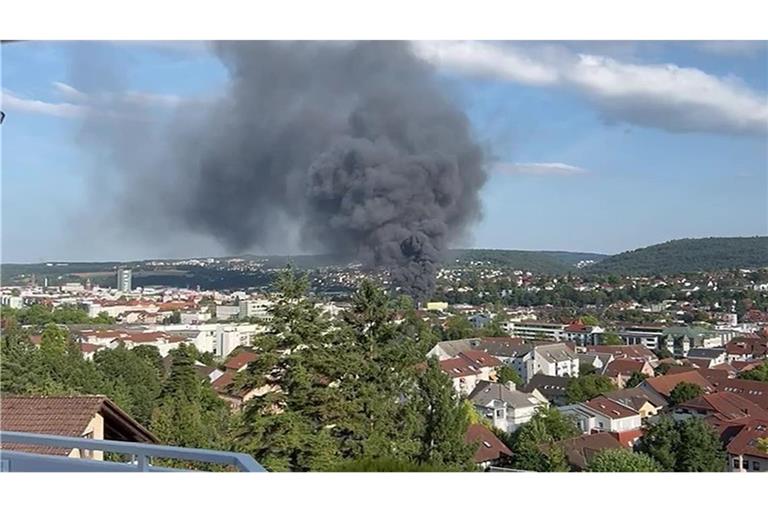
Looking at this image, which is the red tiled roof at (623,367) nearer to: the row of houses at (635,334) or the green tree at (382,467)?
the row of houses at (635,334)

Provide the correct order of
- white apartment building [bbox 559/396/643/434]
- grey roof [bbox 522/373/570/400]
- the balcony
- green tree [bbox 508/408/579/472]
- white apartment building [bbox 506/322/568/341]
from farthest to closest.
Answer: white apartment building [bbox 506/322/568/341]
grey roof [bbox 522/373/570/400]
white apartment building [bbox 559/396/643/434]
green tree [bbox 508/408/579/472]
the balcony

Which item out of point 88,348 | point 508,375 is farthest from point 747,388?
point 88,348

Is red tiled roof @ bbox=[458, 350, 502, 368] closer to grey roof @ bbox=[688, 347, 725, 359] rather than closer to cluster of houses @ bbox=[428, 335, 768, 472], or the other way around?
cluster of houses @ bbox=[428, 335, 768, 472]

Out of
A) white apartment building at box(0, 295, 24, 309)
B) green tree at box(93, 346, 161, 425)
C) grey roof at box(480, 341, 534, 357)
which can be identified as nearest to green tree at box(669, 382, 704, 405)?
grey roof at box(480, 341, 534, 357)

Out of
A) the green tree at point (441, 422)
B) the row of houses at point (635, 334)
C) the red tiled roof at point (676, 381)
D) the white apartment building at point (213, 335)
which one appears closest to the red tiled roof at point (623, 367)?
the red tiled roof at point (676, 381)

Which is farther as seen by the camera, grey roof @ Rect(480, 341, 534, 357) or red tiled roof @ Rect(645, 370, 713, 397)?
grey roof @ Rect(480, 341, 534, 357)
